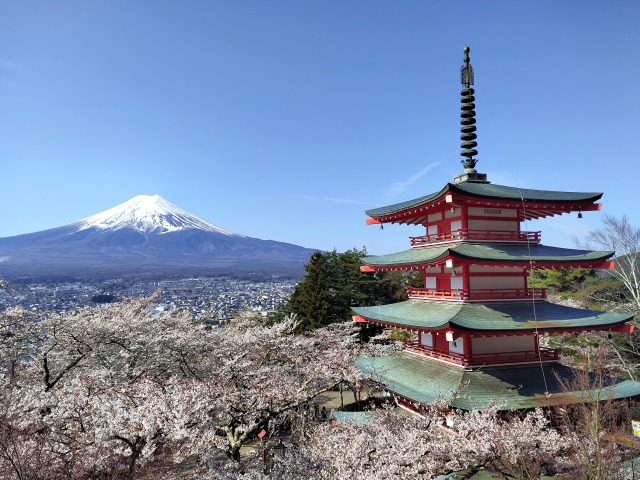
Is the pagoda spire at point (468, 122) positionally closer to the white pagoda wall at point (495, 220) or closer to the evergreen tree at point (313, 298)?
the white pagoda wall at point (495, 220)

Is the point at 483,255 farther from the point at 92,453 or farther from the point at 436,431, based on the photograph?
the point at 92,453

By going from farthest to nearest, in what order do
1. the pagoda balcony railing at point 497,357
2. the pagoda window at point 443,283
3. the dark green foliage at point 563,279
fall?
1. the dark green foliage at point 563,279
2. the pagoda window at point 443,283
3. the pagoda balcony railing at point 497,357

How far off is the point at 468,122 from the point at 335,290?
2410cm

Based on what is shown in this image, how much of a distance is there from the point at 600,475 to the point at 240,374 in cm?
1195

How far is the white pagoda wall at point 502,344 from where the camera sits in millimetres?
11945

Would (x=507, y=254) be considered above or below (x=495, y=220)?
below

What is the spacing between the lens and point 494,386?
10.9 meters

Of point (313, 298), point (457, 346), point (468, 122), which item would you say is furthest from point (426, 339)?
point (313, 298)

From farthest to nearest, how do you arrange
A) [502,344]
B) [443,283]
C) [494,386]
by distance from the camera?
[443,283]
[502,344]
[494,386]

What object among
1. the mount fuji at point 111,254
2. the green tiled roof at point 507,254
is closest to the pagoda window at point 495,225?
the green tiled roof at point 507,254

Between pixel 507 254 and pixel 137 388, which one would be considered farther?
pixel 507 254

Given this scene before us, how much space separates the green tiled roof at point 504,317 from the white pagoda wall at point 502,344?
0.90 meters

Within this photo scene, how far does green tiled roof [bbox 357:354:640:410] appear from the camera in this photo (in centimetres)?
1027

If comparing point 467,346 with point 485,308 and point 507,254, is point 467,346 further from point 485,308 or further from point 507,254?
point 507,254
